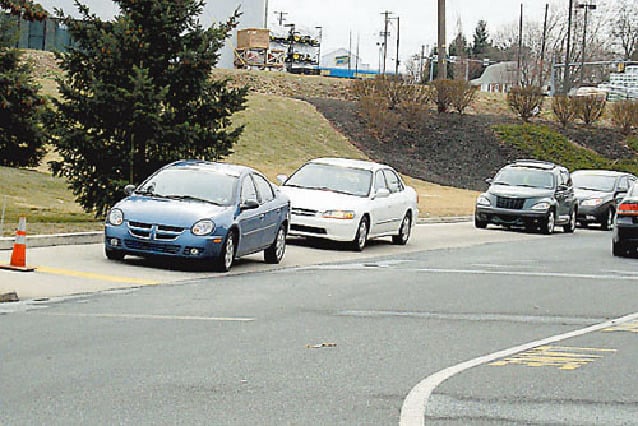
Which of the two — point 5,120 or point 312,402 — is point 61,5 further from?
point 312,402

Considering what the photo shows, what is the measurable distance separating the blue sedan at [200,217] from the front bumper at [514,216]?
39.7 feet

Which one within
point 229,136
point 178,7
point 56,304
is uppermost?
point 178,7

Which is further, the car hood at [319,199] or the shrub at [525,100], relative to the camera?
the shrub at [525,100]

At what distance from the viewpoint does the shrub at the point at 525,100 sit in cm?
6278

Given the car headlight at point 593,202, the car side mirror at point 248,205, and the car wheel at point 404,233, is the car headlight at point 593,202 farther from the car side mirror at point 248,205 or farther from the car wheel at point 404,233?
the car side mirror at point 248,205

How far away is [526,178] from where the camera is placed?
30.8 meters

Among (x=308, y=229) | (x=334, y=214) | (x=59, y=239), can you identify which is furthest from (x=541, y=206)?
(x=59, y=239)

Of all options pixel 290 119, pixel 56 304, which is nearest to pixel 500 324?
pixel 56 304

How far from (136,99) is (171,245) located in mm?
7912

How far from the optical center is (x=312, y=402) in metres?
7.76

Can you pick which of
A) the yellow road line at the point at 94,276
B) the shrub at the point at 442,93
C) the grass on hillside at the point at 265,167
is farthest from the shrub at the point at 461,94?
the yellow road line at the point at 94,276

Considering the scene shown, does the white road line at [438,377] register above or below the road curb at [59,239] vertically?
below

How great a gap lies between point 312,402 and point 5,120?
26558mm

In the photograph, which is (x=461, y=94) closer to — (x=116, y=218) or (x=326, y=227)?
(x=326, y=227)
